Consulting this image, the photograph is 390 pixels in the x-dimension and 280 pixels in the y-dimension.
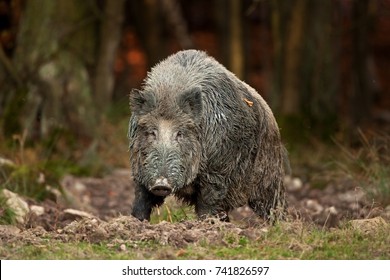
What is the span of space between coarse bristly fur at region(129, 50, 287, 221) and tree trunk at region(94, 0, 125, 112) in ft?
23.8

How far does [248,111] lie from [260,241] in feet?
5.57

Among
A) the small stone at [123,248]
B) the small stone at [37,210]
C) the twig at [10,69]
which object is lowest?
the small stone at [37,210]

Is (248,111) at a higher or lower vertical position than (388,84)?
higher

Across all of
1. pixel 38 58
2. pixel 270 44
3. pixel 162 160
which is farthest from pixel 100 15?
pixel 270 44

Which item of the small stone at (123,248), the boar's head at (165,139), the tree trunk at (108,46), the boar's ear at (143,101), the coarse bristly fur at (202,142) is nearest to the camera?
the small stone at (123,248)

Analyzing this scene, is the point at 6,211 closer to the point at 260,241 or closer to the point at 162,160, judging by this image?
the point at 162,160

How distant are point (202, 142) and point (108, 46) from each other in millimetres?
8279

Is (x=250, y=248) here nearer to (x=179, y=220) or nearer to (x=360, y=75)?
(x=179, y=220)

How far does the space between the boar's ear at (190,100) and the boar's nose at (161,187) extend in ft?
2.56

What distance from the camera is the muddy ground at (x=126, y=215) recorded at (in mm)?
8328

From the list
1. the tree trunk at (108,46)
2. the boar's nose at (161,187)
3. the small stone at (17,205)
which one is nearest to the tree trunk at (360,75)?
the tree trunk at (108,46)

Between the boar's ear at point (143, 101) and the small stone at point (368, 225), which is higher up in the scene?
the boar's ear at point (143, 101)

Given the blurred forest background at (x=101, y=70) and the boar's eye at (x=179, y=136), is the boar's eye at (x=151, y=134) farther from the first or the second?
the blurred forest background at (x=101, y=70)

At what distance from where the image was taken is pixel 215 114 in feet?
30.7
